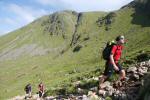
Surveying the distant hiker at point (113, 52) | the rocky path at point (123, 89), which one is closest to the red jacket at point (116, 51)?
the distant hiker at point (113, 52)

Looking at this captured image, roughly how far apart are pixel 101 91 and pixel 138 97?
8.95 ft

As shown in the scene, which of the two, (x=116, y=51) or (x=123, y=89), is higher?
(x=116, y=51)

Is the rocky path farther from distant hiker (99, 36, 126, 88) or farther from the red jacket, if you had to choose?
the red jacket

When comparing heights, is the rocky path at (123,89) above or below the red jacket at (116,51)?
below

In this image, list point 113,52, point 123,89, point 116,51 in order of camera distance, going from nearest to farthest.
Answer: point 113,52 < point 116,51 < point 123,89

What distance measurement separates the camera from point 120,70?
1532 centimetres

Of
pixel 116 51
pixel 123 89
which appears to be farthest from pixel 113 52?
pixel 123 89

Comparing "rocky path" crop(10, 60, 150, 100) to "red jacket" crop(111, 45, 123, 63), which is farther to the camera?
"rocky path" crop(10, 60, 150, 100)

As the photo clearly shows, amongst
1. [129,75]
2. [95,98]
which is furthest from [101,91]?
[129,75]

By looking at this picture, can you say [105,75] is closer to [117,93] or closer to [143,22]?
[117,93]

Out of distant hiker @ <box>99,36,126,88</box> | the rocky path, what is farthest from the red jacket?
the rocky path

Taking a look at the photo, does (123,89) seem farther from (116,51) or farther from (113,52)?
(113,52)

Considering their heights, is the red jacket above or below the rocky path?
above

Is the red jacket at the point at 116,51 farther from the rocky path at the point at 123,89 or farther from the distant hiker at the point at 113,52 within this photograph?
the rocky path at the point at 123,89
